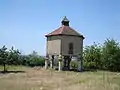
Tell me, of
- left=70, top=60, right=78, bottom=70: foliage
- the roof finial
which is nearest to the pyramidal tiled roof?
the roof finial

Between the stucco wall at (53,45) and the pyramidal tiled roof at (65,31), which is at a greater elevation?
the pyramidal tiled roof at (65,31)

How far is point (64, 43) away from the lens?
52.7 m

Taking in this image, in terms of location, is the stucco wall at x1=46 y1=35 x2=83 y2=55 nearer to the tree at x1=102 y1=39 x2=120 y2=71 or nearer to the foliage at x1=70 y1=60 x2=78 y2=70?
the foliage at x1=70 y1=60 x2=78 y2=70

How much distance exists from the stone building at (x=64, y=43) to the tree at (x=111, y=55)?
495 inches

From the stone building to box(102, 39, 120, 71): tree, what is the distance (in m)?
12.6

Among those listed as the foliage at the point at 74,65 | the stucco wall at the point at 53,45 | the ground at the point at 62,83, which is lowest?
the ground at the point at 62,83

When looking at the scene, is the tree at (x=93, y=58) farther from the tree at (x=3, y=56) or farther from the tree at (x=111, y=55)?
the tree at (x=3, y=56)

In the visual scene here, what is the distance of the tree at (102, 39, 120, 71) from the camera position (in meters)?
64.2

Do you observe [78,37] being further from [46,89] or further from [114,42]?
[46,89]

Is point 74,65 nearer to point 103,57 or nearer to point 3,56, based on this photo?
point 103,57

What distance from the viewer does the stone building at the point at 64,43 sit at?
5259 centimetres

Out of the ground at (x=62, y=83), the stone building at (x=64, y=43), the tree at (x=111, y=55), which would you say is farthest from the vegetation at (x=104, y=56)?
the ground at (x=62, y=83)

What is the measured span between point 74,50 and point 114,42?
16802mm

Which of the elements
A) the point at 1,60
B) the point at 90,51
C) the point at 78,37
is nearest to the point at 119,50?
the point at 90,51
